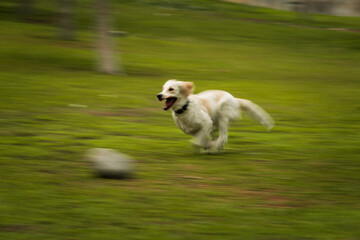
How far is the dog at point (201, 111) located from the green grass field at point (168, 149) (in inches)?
13.8

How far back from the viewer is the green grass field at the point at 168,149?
698 centimetres

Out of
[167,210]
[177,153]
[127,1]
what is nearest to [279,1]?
[127,1]

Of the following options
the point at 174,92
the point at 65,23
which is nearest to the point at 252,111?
the point at 174,92

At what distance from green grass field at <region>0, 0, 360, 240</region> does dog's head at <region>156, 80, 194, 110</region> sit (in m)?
0.97

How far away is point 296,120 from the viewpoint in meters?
14.9

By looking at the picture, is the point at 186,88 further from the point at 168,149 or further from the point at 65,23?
the point at 65,23

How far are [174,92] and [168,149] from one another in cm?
147

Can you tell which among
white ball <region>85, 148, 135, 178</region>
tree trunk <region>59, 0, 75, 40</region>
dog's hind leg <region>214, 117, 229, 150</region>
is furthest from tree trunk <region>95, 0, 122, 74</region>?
white ball <region>85, 148, 135, 178</region>

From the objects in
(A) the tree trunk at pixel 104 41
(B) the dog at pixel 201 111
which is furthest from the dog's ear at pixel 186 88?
(A) the tree trunk at pixel 104 41

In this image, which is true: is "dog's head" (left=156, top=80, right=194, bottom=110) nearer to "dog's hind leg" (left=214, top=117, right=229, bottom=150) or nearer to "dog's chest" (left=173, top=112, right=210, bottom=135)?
"dog's chest" (left=173, top=112, right=210, bottom=135)

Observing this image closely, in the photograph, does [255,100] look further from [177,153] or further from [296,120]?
[177,153]

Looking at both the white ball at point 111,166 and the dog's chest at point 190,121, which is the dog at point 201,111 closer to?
the dog's chest at point 190,121

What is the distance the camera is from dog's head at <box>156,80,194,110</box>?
10.3 m

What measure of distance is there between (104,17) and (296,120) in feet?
29.3
